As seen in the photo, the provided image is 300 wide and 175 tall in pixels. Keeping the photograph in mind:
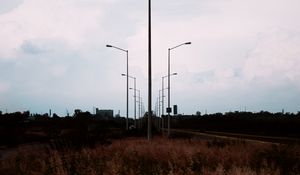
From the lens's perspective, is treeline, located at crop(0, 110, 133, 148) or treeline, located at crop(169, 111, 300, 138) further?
treeline, located at crop(169, 111, 300, 138)

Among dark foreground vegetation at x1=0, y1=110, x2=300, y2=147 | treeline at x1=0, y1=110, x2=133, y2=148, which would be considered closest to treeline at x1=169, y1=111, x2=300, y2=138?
dark foreground vegetation at x1=0, y1=110, x2=300, y2=147

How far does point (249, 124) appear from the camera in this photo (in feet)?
351

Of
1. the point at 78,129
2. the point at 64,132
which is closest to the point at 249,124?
the point at 78,129

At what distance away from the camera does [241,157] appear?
18.7 m

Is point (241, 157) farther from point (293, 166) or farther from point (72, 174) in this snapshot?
point (72, 174)

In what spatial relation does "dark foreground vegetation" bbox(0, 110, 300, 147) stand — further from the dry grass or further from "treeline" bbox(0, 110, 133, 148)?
the dry grass

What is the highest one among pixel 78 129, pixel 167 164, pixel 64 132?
pixel 78 129

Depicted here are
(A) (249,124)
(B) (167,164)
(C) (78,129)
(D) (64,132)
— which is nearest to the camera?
(B) (167,164)

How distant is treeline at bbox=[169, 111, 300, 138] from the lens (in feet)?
257

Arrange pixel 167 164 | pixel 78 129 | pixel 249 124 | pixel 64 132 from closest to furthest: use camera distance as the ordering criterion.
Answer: pixel 167 164 → pixel 64 132 → pixel 78 129 → pixel 249 124

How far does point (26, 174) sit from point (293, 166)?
765cm

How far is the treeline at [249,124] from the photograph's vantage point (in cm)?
7822

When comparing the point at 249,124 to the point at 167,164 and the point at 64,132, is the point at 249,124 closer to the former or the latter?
the point at 64,132

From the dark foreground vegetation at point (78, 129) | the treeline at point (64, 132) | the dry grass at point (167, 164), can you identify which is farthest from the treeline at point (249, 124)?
the dry grass at point (167, 164)
